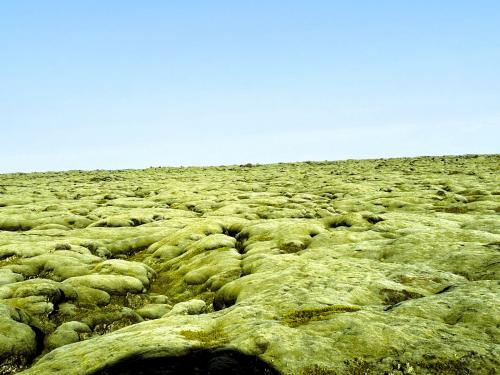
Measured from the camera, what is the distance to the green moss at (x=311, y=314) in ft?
39.9

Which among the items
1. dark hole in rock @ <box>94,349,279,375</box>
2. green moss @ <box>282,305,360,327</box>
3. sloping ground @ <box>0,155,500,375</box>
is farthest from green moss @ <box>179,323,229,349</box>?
green moss @ <box>282,305,360,327</box>

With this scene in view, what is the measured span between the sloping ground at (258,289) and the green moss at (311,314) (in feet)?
0.19

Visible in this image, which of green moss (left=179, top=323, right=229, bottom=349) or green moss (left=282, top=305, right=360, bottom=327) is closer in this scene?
green moss (left=179, top=323, right=229, bottom=349)

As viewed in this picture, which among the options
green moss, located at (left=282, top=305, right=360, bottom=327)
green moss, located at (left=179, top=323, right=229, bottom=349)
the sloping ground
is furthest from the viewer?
green moss, located at (left=282, top=305, right=360, bottom=327)

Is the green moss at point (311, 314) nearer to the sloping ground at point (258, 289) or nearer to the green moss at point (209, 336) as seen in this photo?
the sloping ground at point (258, 289)

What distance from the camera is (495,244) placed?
62.8 feet

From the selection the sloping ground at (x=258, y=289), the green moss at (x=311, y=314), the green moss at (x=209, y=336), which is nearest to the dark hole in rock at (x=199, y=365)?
the sloping ground at (x=258, y=289)

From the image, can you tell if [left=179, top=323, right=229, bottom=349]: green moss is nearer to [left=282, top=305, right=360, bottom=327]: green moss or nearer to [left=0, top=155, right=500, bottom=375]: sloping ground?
[left=0, top=155, right=500, bottom=375]: sloping ground

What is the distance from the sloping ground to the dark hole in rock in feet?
0.15

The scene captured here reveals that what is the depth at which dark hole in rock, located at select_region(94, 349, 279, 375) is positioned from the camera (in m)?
9.61

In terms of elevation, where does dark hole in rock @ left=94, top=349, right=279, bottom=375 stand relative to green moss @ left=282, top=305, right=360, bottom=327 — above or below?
below

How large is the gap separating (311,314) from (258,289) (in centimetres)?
456

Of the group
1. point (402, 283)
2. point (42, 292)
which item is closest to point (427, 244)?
point (402, 283)

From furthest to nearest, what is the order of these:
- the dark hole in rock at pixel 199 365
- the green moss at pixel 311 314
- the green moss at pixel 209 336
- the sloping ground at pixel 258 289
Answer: the green moss at pixel 311 314 < the green moss at pixel 209 336 < the sloping ground at pixel 258 289 < the dark hole in rock at pixel 199 365
